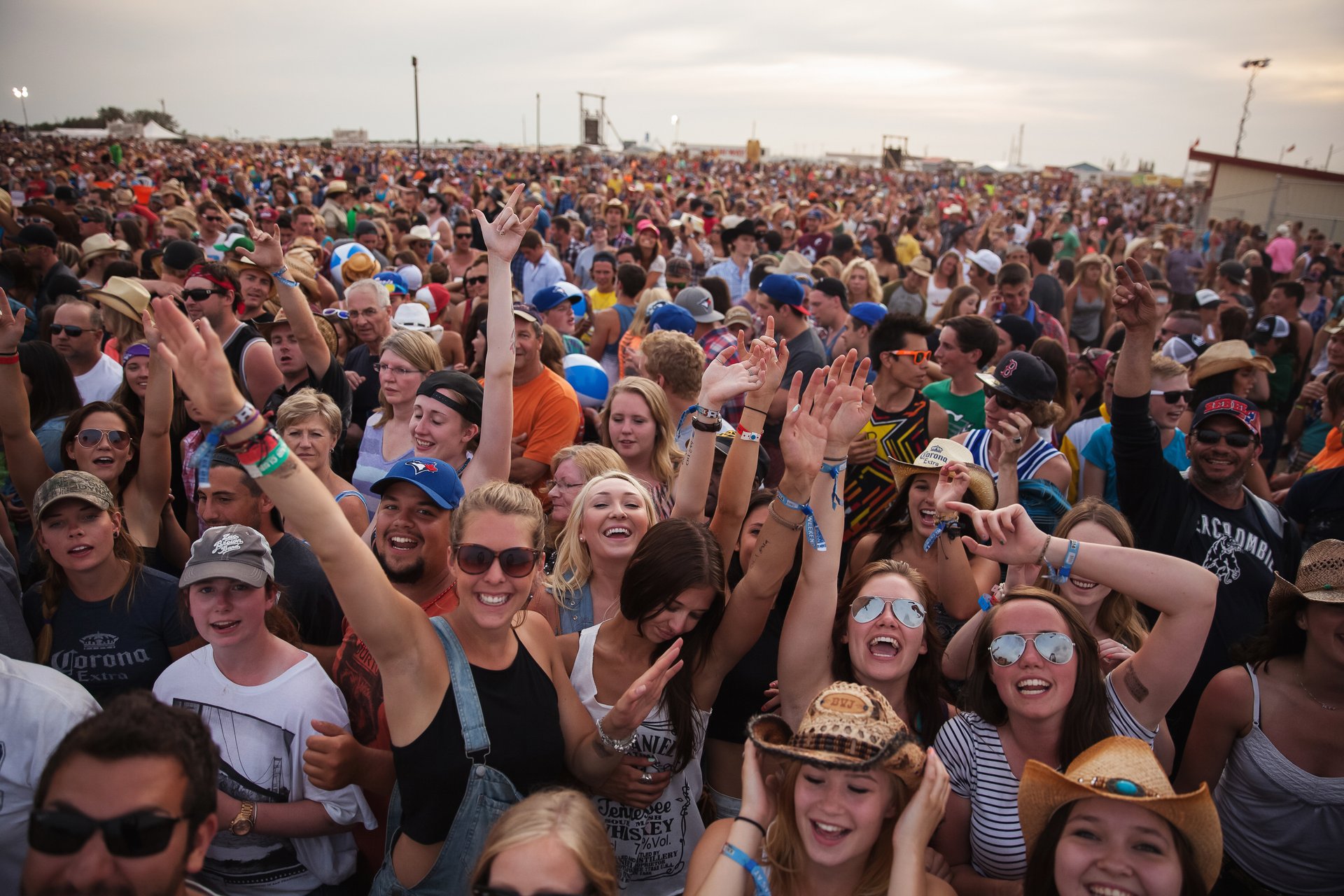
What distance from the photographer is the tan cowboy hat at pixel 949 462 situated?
336 cm

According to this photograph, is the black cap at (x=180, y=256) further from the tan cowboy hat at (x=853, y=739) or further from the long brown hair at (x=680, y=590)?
the tan cowboy hat at (x=853, y=739)

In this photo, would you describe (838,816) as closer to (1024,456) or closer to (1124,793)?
(1124,793)

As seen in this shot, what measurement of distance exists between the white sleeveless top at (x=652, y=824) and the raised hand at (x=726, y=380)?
1239 millimetres

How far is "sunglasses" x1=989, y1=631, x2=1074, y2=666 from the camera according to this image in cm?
238

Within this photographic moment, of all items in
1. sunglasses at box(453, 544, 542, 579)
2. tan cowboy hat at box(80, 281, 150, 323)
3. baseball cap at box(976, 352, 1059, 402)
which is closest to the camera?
sunglasses at box(453, 544, 542, 579)

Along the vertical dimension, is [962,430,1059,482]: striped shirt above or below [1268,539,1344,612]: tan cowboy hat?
below

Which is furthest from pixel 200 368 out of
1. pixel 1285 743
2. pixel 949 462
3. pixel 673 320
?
pixel 673 320

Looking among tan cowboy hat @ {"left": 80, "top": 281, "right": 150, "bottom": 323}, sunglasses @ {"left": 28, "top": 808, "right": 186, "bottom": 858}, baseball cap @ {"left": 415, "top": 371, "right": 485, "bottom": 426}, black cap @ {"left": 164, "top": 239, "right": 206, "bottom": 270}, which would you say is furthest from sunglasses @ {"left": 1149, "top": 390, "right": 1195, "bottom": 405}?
black cap @ {"left": 164, "top": 239, "right": 206, "bottom": 270}

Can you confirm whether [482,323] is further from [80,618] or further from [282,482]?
[282,482]

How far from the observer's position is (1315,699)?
8.20 feet

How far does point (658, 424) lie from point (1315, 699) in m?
2.73

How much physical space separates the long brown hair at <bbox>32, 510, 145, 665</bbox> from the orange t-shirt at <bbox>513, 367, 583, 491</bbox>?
77.7 inches

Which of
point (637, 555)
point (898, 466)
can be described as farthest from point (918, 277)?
point (637, 555)

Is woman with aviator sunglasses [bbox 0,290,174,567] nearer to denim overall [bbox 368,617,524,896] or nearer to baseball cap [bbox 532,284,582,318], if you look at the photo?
denim overall [bbox 368,617,524,896]
